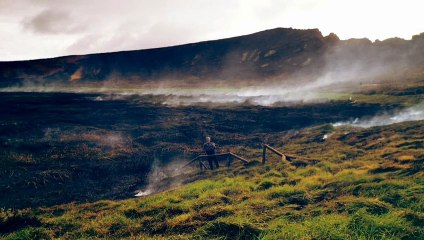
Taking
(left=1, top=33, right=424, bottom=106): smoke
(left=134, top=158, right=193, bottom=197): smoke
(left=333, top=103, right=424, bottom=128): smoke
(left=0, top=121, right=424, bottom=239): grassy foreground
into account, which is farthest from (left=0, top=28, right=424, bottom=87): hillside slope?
(left=0, top=121, right=424, bottom=239): grassy foreground

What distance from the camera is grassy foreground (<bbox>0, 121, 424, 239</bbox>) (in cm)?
776

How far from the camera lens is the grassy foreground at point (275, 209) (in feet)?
25.5

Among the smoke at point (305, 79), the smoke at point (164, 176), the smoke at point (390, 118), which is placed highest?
the smoke at point (305, 79)

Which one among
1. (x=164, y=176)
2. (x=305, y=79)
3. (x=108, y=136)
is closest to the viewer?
(x=164, y=176)

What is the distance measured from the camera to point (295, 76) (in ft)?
159

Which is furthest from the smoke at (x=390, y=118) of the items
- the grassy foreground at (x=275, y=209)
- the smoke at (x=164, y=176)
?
the smoke at (x=164, y=176)

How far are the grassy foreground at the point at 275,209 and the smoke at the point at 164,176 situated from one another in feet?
5.51

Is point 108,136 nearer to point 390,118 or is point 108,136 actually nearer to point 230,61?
point 390,118

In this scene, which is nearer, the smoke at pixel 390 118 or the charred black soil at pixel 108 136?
the charred black soil at pixel 108 136

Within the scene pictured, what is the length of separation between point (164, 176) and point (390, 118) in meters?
15.4

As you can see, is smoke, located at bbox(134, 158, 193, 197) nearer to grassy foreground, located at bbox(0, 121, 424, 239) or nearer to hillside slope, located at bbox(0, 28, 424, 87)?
grassy foreground, located at bbox(0, 121, 424, 239)

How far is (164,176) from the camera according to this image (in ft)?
56.1

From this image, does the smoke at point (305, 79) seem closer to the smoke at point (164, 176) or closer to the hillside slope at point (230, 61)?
the hillside slope at point (230, 61)

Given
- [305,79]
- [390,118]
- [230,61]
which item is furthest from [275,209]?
[230,61]
